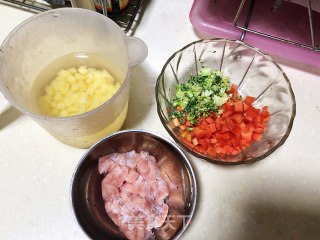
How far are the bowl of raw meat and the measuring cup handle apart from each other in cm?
13

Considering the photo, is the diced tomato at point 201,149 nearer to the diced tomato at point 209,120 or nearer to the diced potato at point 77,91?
the diced tomato at point 209,120

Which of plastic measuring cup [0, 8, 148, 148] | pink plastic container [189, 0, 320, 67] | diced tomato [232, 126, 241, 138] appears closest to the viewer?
plastic measuring cup [0, 8, 148, 148]

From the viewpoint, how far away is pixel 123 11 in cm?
80

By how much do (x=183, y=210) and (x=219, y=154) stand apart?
4.9 inches

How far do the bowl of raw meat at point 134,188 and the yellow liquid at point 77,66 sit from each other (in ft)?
0.09

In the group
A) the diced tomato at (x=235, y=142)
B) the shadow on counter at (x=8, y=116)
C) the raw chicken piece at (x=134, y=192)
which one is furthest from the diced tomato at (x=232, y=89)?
the shadow on counter at (x=8, y=116)

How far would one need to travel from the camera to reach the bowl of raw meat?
1.96 ft

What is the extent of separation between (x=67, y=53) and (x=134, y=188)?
0.31 m

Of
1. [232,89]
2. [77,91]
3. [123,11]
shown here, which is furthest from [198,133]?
[123,11]

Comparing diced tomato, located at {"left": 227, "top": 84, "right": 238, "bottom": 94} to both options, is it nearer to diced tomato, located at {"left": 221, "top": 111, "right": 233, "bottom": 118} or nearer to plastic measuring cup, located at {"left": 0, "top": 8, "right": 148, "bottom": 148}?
diced tomato, located at {"left": 221, "top": 111, "right": 233, "bottom": 118}

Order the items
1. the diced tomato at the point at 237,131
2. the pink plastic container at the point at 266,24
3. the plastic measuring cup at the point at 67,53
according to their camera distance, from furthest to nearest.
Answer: the pink plastic container at the point at 266,24, the diced tomato at the point at 237,131, the plastic measuring cup at the point at 67,53

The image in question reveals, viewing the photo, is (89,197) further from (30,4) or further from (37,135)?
(30,4)

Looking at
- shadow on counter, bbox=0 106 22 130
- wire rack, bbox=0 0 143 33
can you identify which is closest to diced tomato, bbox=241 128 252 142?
wire rack, bbox=0 0 143 33

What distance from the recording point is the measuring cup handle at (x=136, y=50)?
59 centimetres
